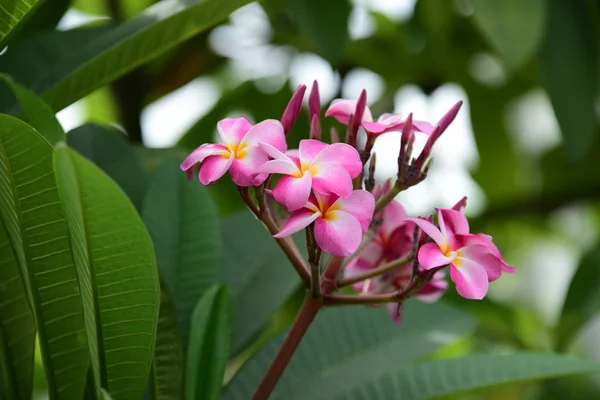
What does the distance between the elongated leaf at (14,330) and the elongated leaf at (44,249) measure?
1.1 inches

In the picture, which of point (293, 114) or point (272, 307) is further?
point (272, 307)

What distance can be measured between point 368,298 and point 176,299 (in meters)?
0.18

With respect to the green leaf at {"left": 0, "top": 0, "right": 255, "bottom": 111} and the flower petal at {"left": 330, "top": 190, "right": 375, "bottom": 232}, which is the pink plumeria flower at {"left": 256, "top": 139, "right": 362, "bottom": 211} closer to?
the flower petal at {"left": 330, "top": 190, "right": 375, "bottom": 232}

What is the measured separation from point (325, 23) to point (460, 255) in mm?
471

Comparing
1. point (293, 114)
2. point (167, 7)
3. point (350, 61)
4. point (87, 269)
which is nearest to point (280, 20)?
point (350, 61)

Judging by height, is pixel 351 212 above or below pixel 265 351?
above

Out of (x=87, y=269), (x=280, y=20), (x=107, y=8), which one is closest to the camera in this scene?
(x=87, y=269)

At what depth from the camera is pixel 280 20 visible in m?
1.21

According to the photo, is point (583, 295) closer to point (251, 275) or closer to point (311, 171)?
point (251, 275)

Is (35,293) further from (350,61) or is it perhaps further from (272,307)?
(350,61)

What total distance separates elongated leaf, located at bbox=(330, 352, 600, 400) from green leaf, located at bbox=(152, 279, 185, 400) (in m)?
0.13

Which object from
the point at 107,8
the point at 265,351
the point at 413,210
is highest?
the point at 107,8

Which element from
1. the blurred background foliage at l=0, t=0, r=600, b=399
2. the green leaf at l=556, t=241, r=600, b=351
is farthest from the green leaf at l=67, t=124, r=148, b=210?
the green leaf at l=556, t=241, r=600, b=351

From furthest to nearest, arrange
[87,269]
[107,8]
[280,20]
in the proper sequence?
1. [280,20]
2. [107,8]
3. [87,269]
